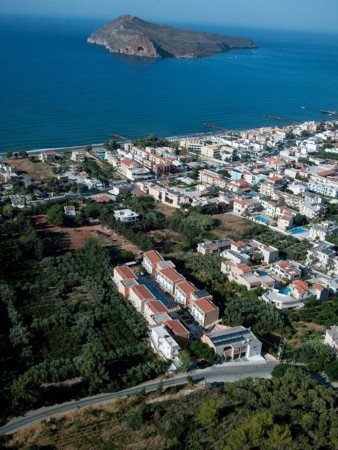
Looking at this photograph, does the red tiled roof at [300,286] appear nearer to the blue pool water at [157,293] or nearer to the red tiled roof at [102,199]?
the blue pool water at [157,293]

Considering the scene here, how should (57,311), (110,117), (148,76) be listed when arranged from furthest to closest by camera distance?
(148,76)
(110,117)
(57,311)

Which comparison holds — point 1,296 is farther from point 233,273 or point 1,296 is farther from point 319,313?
point 319,313

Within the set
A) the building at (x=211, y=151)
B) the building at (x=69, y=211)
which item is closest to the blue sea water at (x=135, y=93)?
the building at (x=211, y=151)

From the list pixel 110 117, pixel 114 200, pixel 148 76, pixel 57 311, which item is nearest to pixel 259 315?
pixel 57 311

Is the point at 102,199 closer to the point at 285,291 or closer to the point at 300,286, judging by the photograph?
the point at 285,291

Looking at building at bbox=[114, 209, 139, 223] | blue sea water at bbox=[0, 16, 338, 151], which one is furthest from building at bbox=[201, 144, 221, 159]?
building at bbox=[114, 209, 139, 223]
